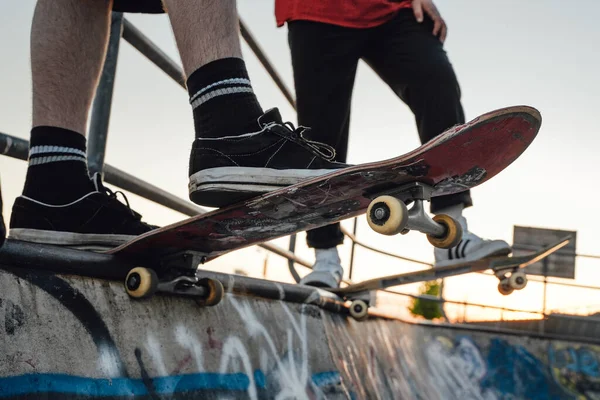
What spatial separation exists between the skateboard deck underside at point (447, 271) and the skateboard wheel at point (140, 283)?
1.15m

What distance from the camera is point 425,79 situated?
212 centimetres

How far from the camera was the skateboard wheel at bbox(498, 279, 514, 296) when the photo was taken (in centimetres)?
223

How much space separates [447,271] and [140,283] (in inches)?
48.6

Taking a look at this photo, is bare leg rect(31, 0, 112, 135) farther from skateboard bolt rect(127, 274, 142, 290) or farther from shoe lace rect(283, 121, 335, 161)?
shoe lace rect(283, 121, 335, 161)

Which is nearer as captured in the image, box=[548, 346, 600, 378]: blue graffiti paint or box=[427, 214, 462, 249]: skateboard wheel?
box=[427, 214, 462, 249]: skateboard wheel

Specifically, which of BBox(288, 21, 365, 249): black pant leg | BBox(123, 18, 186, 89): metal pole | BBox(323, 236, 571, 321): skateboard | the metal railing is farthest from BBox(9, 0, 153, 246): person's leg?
BBox(323, 236, 571, 321): skateboard

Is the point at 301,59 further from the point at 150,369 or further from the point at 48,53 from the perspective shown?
the point at 150,369

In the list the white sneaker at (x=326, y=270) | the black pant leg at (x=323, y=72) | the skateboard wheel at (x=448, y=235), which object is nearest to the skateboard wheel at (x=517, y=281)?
the white sneaker at (x=326, y=270)

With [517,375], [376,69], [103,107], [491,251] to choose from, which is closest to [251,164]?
[103,107]

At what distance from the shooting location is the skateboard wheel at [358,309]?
7.45 feet

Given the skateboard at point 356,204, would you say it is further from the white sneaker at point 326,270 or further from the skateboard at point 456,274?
the white sneaker at point 326,270

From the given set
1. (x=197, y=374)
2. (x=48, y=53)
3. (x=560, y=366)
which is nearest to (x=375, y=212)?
(x=197, y=374)

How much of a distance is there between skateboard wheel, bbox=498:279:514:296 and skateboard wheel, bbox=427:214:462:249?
42.4 inches

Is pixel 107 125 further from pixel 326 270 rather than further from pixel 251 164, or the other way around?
pixel 326 270
